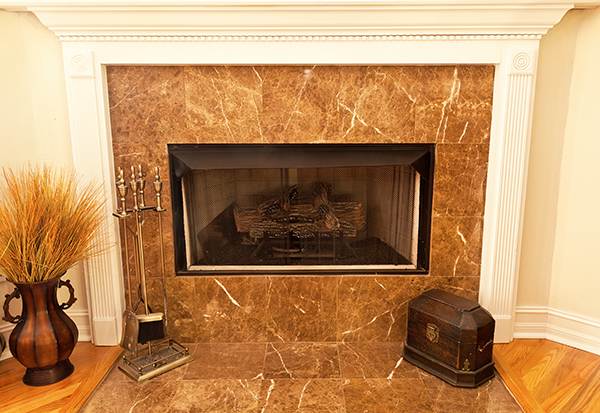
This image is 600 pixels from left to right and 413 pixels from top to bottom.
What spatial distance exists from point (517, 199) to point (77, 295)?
90.0 inches

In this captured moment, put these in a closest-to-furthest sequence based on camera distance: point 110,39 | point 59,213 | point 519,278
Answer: point 59,213
point 110,39
point 519,278

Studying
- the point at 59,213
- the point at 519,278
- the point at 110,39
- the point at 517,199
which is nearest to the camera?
the point at 59,213

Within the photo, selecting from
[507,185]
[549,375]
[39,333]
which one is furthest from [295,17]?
[549,375]

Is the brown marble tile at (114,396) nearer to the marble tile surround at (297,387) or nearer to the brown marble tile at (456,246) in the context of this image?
the marble tile surround at (297,387)

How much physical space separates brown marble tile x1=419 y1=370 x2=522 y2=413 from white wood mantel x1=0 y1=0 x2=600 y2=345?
613mm

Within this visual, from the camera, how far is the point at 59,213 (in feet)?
6.12

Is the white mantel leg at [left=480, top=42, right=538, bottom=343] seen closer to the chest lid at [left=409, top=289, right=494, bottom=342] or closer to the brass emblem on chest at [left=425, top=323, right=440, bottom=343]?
the chest lid at [left=409, top=289, right=494, bottom=342]

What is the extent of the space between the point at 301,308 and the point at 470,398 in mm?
875

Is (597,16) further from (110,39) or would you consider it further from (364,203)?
(110,39)

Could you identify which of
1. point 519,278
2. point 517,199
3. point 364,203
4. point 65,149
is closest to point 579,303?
point 519,278

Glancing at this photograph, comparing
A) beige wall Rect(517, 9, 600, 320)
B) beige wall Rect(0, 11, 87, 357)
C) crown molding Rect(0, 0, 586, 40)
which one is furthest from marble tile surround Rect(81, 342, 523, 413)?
crown molding Rect(0, 0, 586, 40)

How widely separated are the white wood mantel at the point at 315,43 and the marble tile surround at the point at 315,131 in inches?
2.5

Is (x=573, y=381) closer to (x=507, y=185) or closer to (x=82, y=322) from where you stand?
(x=507, y=185)

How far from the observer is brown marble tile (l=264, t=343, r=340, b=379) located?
204 cm
